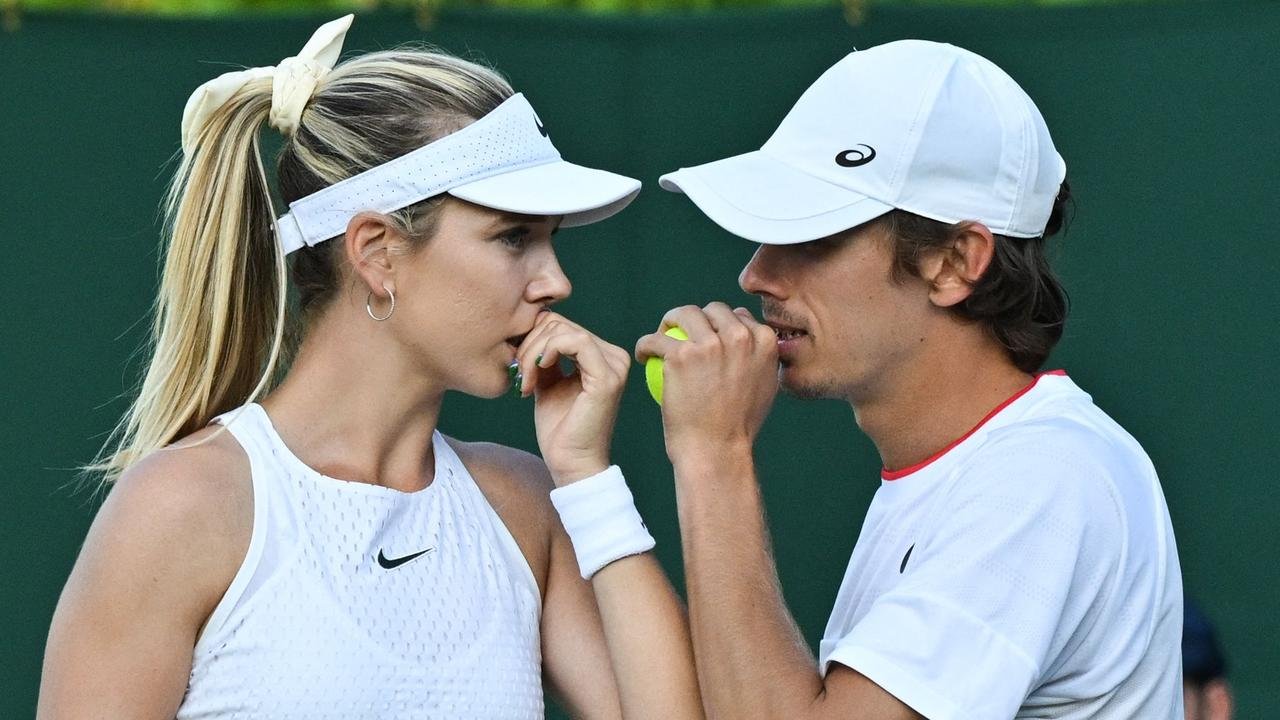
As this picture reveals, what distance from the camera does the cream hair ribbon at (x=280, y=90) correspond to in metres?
2.67

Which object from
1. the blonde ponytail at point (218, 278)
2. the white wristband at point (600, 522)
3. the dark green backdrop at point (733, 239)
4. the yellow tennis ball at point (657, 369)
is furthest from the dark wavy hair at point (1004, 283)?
the dark green backdrop at point (733, 239)

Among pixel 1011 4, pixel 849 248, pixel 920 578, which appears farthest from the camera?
pixel 1011 4

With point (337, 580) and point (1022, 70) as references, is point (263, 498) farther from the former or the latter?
point (1022, 70)

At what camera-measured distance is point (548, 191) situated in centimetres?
263

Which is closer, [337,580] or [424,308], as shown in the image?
[337,580]

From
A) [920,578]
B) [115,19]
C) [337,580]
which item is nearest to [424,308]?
[337,580]

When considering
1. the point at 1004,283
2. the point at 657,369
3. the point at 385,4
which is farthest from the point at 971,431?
the point at 385,4

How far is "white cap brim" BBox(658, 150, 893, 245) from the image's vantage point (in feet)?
8.40

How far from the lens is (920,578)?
2.26 metres

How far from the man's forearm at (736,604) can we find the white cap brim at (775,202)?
1.20ft

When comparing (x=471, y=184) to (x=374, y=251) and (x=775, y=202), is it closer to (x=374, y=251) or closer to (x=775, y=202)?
(x=374, y=251)

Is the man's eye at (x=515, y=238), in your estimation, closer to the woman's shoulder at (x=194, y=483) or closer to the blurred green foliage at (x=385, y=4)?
the woman's shoulder at (x=194, y=483)

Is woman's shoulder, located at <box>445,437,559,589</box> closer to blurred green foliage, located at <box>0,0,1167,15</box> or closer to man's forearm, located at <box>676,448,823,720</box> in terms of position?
man's forearm, located at <box>676,448,823,720</box>

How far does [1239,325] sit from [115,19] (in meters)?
3.11
